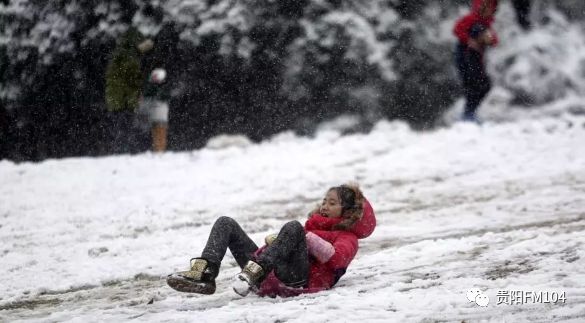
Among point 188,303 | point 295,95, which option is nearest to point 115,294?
point 188,303

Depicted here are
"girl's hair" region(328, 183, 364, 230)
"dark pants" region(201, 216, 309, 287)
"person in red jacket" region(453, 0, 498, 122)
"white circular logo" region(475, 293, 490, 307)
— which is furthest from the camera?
"person in red jacket" region(453, 0, 498, 122)

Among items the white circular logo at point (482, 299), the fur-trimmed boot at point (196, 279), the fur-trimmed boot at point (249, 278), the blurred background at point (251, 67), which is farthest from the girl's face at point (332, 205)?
the blurred background at point (251, 67)

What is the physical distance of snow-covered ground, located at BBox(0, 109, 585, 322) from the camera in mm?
4258

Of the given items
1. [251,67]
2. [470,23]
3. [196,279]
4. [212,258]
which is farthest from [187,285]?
[251,67]

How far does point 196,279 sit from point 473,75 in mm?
6871

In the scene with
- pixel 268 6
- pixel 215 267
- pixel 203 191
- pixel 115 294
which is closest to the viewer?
pixel 215 267

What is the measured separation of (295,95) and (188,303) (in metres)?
7.39

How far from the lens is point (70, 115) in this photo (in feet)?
A: 39.7

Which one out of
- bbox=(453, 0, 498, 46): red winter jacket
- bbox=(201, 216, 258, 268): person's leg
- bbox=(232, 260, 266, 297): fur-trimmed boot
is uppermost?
bbox=(453, 0, 498, 46): red winter jacket

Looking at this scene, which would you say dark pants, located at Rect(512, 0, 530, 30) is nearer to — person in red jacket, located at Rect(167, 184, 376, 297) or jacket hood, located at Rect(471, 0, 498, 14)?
jacket hood, located at Rect(471, 0, 498, 14)

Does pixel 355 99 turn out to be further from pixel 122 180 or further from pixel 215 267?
pixel 215 267

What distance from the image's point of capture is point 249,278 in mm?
4379

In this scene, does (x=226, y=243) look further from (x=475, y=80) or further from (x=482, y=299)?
(x=475, y=80)

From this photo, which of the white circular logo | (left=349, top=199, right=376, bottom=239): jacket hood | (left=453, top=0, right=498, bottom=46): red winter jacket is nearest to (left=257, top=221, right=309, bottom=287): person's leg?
(left=349, top=199, right=376, bottom=239): jacket hood
